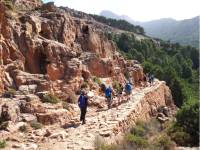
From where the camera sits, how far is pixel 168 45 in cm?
14875

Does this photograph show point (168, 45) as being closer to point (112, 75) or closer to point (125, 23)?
point (125, 23)

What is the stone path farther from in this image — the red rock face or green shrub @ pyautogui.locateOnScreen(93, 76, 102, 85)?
green shrub @ pyautogui.locateOnScreen(93, 76, 102, 85)

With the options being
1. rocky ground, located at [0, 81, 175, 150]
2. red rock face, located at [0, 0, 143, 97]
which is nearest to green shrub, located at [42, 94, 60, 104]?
red rock face, located at [0, 0, 143, 97]

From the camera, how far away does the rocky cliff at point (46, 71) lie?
2139 centimetres

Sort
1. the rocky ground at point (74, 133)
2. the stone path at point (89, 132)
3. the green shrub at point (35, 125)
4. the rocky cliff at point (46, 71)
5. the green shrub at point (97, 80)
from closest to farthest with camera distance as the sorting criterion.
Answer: the stone path at point (89, 132), the rocky ground at point (74, 133), the green shrub at point (35, 125), the rocky cliff at point (46, 71), the green shrub at point (97, 80)

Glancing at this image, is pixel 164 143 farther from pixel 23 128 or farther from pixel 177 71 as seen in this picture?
pixel 177 71

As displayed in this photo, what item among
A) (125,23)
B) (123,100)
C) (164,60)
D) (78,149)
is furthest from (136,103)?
(125,23)

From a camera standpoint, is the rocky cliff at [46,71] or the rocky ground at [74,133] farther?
the rocky cliff at [46,71]

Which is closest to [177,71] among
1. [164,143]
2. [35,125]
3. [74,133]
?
[164,143]

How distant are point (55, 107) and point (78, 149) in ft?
29.4

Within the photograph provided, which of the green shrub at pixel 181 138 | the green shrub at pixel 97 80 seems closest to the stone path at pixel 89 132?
the green shrub at pixel 181 138

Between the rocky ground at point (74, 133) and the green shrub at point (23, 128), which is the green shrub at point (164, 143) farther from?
the green shrub at point (23, 128)

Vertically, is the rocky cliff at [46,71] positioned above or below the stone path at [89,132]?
above

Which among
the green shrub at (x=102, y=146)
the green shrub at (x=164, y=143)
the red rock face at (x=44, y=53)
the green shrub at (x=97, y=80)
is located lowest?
the green shrub at (x=164, y=143)
